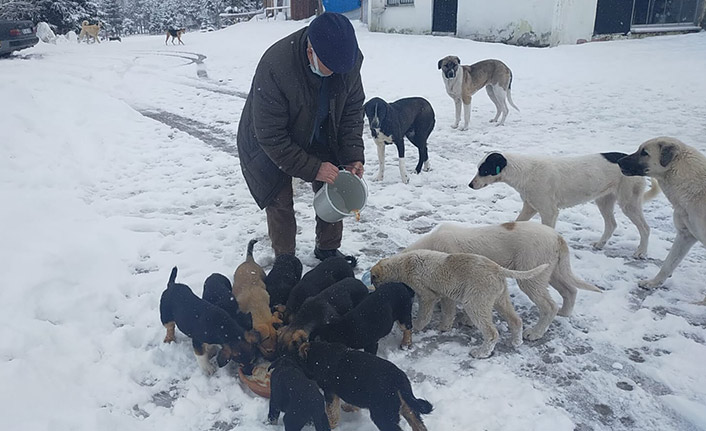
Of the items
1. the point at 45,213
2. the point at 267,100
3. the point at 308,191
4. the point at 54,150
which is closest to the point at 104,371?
the point at 267,100

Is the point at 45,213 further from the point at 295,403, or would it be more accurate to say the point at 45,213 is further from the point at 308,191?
the point at 295,403

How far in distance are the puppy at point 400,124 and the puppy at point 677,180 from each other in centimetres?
319

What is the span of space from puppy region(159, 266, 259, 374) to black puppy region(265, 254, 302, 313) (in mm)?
579

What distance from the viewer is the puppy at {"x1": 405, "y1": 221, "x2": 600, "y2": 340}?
3537 mm

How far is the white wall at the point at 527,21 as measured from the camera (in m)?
15.4

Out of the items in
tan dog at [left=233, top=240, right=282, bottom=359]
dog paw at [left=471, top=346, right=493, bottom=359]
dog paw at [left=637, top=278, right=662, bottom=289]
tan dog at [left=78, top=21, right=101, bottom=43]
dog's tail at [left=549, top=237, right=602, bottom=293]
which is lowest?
dog paw at [left=471, top=346, right=493, bottom=359]

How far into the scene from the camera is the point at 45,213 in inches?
199

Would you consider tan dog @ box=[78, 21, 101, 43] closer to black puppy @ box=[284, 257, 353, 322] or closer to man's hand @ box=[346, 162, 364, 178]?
man's hand @ box=[346, 162, 364, 178]

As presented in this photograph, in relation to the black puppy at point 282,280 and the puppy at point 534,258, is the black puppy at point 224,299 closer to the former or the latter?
the black puppy at point 282,280

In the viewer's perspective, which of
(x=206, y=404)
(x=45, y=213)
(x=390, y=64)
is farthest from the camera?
(x=390, y=64)

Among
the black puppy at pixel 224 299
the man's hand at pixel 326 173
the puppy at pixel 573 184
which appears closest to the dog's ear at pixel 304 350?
the black puppy at pixel 224 299

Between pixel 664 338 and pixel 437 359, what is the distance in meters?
1.65

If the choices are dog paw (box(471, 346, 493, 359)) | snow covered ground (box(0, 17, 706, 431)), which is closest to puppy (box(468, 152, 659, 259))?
snow covered ground (box(0, 17, 706, 431))

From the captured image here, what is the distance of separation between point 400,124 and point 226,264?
11.2 ft
